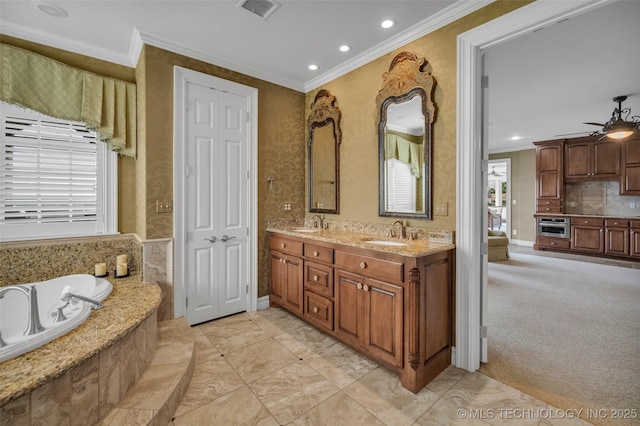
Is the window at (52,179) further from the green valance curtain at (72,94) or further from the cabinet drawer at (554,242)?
the cabinet drawer at (554,242)

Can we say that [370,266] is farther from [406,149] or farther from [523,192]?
[523,192]

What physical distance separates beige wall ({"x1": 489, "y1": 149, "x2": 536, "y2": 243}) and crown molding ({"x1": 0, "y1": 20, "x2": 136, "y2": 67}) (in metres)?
8.68

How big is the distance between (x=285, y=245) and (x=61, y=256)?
202cm

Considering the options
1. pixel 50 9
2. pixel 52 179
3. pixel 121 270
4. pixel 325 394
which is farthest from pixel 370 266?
pixel 50 9

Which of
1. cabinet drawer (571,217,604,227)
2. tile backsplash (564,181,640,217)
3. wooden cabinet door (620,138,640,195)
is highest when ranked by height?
wooden cabinet door (620,138,640,195)

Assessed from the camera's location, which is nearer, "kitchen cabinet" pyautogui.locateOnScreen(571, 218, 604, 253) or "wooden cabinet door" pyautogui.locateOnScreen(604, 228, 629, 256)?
"wooden cabinet door" pyautogui.locateOnScreen(604, 228, 629, 256)

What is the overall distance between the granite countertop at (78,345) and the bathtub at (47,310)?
36 mm

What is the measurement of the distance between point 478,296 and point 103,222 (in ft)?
11.4

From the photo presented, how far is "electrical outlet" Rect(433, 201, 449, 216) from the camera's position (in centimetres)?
237

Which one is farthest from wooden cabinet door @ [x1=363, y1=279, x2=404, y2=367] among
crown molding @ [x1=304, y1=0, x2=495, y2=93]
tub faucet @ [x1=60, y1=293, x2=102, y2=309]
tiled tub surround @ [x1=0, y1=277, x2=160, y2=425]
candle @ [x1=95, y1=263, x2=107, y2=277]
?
candle @ [x1=95, y1=263, x2=107, y2=277]

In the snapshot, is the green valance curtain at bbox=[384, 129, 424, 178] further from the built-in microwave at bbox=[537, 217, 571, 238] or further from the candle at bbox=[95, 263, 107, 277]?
the built-in microwave at bbox=[537, 217, 571, 238]

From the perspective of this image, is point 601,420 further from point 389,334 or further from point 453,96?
point 453,96

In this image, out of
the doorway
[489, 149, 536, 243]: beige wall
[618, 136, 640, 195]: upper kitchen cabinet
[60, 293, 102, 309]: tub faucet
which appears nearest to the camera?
[60, 293, 102, 309]: tub faucet

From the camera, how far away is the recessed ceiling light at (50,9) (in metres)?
2.18
